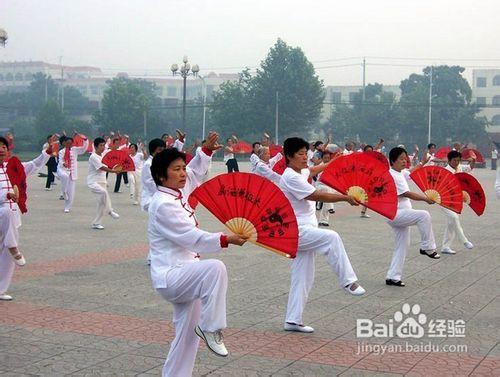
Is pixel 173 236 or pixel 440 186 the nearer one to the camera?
pixel 173 236

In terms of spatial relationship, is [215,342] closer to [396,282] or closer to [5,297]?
[5,297]

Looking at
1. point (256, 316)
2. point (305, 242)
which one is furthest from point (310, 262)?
point (256, 316)

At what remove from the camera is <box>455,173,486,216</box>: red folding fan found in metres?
11.3

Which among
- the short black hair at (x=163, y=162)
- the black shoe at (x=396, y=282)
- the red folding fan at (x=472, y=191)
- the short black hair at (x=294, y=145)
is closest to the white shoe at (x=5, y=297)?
the short black hair at (x=294, y=145)

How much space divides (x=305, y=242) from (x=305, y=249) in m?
0.10

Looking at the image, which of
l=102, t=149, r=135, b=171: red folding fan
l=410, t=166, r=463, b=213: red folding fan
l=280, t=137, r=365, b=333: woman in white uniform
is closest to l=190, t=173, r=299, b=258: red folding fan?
l=280, t=137, r=365, b=333: woman in white uniform

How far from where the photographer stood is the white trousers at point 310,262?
6883 mm

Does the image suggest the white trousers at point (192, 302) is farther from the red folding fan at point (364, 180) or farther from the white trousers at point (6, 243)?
the white trousers at point (6, 243)

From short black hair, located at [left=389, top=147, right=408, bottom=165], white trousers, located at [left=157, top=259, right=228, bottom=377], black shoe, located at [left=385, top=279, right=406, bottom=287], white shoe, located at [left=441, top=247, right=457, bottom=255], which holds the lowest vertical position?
white shoe, located at [left=441, top=247, right=457, bottom=255]

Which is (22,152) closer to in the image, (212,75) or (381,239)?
(381,239)

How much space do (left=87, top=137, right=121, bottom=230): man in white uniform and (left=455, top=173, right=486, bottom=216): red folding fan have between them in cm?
704

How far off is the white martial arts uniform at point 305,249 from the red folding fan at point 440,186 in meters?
3.42

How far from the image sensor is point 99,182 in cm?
1547

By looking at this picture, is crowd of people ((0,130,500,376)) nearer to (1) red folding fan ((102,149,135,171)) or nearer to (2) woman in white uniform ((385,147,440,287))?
(2) woman in white uniform ((385,147,440,287))
